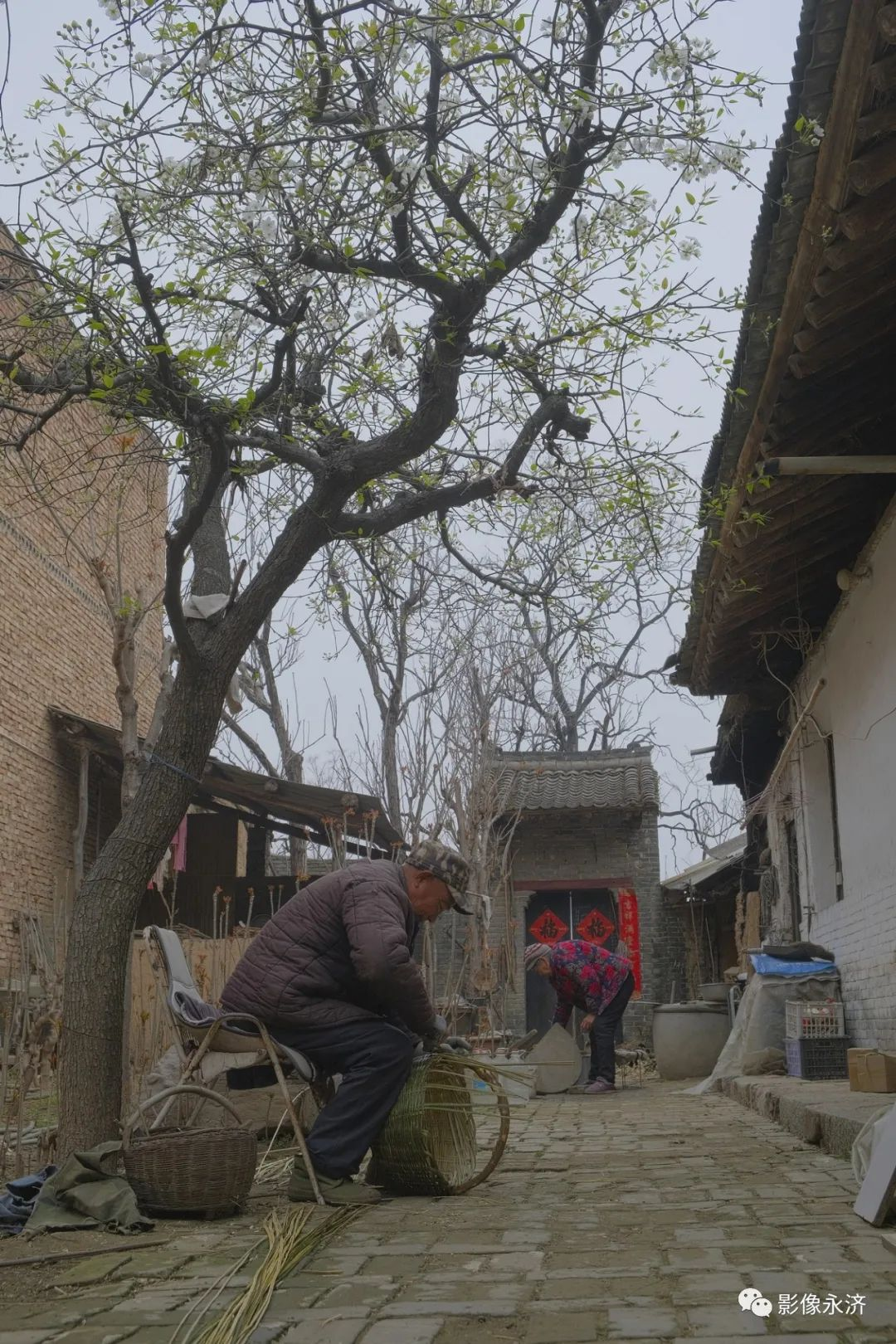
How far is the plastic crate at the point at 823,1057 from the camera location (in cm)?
812

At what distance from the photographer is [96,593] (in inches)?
633

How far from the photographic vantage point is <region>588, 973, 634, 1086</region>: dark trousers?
10.9 metres

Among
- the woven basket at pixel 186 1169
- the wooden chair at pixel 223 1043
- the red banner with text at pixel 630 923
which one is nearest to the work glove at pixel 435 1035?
the wooden chair at pixel 223 1043

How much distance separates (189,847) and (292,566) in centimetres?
951

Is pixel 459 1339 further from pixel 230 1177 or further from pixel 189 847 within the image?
pixel 189 847

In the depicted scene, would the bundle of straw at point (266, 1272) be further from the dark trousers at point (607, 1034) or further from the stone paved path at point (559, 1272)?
the dark trousers at point (607, 1034)

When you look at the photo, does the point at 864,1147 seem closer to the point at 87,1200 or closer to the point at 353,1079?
the point at 353,1079

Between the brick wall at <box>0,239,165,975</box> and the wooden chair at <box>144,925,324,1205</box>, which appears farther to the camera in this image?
the brick wall at <box>0,239,165,975</box>

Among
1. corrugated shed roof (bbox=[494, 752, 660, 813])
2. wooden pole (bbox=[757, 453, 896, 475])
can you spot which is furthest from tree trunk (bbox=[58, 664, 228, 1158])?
corrugated shed roof (bbox=[494, 752, 660, 813])

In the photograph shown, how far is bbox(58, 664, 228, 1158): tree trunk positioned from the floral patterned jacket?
584 cm

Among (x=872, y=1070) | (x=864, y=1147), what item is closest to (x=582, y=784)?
(x=872, y=1070)

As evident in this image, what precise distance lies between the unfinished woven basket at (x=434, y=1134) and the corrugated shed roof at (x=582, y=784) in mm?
13240

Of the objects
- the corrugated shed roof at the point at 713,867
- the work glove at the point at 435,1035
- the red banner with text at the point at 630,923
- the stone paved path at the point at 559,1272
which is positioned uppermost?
the corrugated shed roof at the point at 713,867

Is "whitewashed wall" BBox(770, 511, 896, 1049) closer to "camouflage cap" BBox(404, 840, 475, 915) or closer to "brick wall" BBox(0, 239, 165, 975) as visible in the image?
"camouflage cap" BBox(404, 840, 475, 915)
